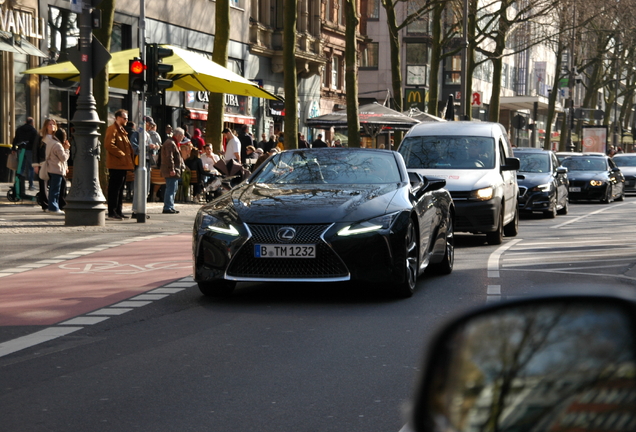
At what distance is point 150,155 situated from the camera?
23547 millimetres

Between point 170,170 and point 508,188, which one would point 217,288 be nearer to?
point 508,188

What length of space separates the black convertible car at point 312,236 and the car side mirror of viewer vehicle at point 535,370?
7.54 m

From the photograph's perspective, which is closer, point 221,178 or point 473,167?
point 473,167

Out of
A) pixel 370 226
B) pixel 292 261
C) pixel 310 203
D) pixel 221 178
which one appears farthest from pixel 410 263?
pixel 221 178

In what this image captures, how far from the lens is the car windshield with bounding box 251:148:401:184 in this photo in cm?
1062

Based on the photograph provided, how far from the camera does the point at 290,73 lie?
1142 inches

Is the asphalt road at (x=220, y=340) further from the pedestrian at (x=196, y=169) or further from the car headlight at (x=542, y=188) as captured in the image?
the pedestrian at (x=196, y=169)

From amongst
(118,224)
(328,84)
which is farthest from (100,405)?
(328,84)

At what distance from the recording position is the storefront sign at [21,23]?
2614cm

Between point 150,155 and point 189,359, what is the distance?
1731 centimetres

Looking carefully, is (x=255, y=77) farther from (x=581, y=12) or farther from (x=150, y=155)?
(x=150, y=155)

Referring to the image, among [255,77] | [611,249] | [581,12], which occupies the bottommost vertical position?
[611,249]

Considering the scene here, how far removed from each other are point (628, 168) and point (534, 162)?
1593cm

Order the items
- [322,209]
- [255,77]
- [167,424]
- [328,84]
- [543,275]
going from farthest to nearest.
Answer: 1. [328,84]
2. [255,77]
3. [543,275]
4. [322,209]
5. [167,424]
